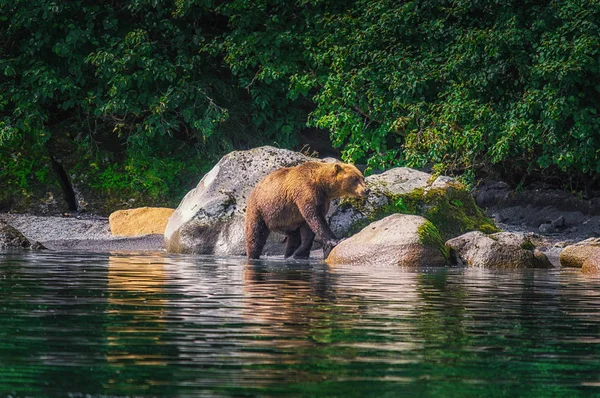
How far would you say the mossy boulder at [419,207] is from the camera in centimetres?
1712

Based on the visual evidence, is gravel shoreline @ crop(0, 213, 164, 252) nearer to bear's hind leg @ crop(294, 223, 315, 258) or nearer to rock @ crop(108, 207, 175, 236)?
rock @ crop(108, 207, 175, 236)

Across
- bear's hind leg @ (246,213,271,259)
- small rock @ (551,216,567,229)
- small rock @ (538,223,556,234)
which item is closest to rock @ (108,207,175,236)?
bear's hind leg @ (246,213,271,259)

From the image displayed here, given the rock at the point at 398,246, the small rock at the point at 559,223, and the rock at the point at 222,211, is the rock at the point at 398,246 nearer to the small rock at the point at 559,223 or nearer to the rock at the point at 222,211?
the rock at the point at 222,211

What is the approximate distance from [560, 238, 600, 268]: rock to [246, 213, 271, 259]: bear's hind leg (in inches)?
165

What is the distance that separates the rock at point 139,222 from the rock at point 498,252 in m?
7.50

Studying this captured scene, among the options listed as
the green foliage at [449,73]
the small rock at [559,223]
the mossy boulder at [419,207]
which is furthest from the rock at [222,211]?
the small rock at [559,223]

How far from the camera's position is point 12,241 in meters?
16.9

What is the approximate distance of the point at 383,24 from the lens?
68.3 ft

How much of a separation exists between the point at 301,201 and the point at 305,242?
0.94 metres

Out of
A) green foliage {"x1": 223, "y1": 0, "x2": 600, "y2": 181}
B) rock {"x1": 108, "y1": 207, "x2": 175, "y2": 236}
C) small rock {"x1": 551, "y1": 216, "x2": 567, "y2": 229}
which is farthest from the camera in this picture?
small rock {"x1": 551, "y1": 216, "x2": 567, "y2": 229}

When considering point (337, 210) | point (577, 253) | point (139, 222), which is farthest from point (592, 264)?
point (139, 222)

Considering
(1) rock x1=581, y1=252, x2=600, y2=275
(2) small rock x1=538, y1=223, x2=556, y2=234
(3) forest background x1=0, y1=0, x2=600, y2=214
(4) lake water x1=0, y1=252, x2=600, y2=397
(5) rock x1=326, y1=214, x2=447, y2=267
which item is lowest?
(4) lake water x1=0, y1=252, x2=600, y2=397

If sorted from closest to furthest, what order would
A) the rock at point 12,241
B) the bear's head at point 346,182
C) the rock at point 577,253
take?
the rock at point 577,253
the bear's head at point 346,182
the rock at point 12,241

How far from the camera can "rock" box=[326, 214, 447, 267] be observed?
13836 mm
